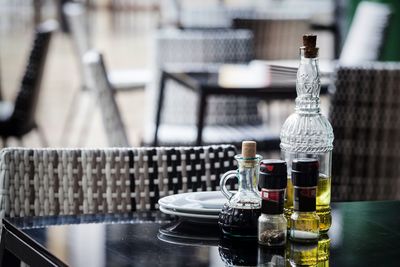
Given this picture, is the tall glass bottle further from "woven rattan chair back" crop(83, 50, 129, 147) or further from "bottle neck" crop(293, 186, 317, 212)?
"woven rattan chair back" crop(83, 50, 129, 147)

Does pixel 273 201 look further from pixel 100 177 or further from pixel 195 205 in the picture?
pixel 100 177

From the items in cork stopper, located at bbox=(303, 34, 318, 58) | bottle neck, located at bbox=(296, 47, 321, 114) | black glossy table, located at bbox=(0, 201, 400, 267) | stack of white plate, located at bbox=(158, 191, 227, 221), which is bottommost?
black glossy table, located at bbox=(0, 201, 400, 267)

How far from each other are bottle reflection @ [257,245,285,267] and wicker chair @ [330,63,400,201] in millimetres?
1464

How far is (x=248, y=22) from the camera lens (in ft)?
17.5

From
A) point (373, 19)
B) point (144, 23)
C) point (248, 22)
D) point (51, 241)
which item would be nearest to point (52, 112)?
point (248, 22)

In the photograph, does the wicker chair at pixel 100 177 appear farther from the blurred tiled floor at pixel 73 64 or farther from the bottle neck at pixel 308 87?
the blurred tiled floor at pixel 73 64

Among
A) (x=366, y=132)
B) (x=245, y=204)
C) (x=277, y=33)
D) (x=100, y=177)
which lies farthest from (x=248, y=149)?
(x=277, y=33)

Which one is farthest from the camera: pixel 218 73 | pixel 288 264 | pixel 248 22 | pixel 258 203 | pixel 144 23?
pixel 144 23

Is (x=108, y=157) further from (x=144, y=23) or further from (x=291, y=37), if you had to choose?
(x=144, y=23)

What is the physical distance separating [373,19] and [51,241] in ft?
10.3

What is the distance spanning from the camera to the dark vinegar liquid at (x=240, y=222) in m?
1.40

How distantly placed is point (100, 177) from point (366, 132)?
1.20 meters

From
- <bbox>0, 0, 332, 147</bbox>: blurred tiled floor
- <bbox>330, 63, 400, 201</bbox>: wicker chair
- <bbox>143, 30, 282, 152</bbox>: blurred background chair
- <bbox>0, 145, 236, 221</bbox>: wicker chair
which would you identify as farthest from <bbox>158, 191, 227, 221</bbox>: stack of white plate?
<bbox>0, 0, 332, 147</bbox>: blurred tiled floor

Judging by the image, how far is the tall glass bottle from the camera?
146 cm
